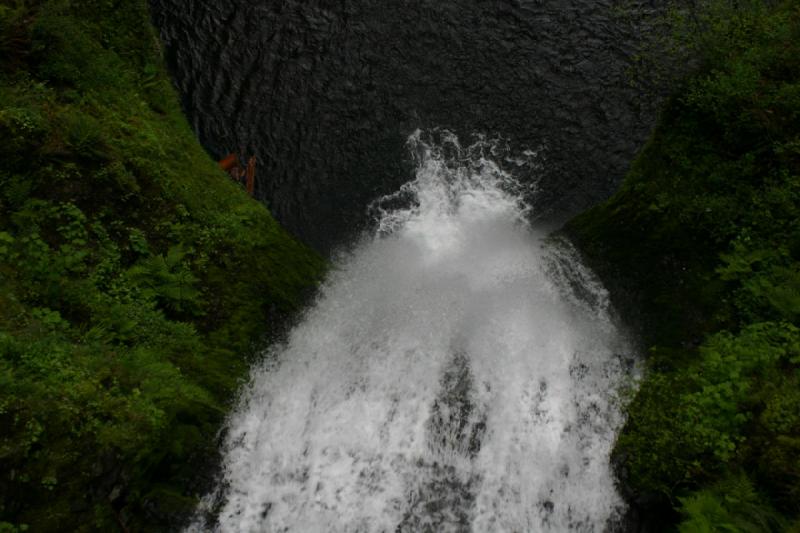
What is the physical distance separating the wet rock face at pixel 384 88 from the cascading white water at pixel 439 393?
1.57 metres

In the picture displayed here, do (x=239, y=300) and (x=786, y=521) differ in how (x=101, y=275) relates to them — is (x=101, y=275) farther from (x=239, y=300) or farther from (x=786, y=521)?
(x=786, y=521)

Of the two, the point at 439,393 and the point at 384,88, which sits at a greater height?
the point at 384,88

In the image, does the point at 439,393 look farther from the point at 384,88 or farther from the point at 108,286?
the point at 384,88

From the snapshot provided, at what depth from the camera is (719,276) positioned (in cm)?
1070

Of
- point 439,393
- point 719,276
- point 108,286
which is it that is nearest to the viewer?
point 108,286

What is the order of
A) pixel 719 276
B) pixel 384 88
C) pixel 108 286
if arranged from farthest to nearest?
pixel 384 88
pixel 719 276
pixel 108 286

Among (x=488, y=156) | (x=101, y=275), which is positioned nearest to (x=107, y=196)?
(x=101, y=275)

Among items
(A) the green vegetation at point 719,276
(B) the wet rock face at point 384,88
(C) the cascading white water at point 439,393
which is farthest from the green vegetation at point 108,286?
(A) the green vegetation at point 719,276

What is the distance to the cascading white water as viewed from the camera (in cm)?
924

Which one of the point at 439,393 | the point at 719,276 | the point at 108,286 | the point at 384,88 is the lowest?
the point at 439,393

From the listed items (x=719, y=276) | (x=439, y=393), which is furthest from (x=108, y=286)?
(x=719, y=276)

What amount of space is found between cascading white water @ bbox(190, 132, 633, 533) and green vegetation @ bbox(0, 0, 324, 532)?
1.02m

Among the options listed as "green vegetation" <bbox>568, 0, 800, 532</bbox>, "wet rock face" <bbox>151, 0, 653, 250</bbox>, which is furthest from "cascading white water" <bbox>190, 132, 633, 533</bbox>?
"wet rock face" <bbox>151, 0, 653, 250</bbox>

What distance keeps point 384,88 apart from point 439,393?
933cm
